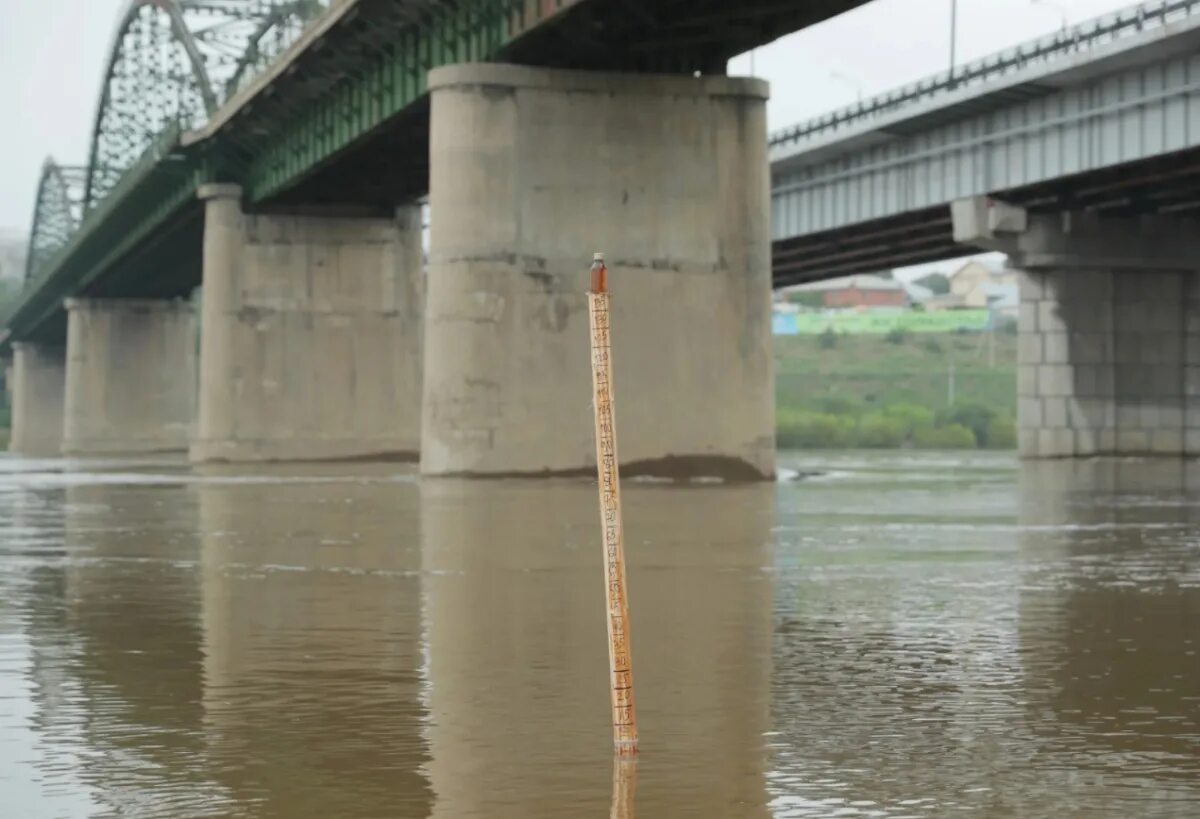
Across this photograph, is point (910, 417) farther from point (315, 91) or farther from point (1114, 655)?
point (1114, 655)

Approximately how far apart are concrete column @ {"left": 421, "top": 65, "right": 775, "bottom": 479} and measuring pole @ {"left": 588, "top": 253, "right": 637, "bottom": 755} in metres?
37.3

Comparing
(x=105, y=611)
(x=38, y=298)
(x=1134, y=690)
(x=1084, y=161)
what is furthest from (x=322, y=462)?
(x=38, y=298)

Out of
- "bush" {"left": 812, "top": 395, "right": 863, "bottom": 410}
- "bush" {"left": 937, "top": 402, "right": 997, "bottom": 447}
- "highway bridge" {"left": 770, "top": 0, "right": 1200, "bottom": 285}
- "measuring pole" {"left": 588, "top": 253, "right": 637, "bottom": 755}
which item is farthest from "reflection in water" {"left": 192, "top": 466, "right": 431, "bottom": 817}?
"bush" {"left": 812, "top": 395, "right": 863, "bottom": 410}

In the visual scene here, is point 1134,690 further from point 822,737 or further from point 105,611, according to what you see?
point 105,611

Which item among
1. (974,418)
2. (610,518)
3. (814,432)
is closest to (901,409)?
(974,418)

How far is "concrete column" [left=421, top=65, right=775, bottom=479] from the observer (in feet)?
158

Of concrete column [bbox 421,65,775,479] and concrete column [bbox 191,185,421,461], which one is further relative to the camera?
concrete column [bbox 191,185,421,461]

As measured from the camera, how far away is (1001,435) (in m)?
153

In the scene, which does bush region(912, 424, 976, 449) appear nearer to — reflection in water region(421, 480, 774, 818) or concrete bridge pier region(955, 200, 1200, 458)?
concrete bridge pier region(955, 200, 1200, 458)

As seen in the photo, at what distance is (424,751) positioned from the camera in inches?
423

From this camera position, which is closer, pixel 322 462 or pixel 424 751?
pixel 424 751

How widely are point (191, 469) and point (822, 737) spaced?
63.3m

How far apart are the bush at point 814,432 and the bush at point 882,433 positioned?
0.81 metres

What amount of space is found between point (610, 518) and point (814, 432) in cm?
13891
